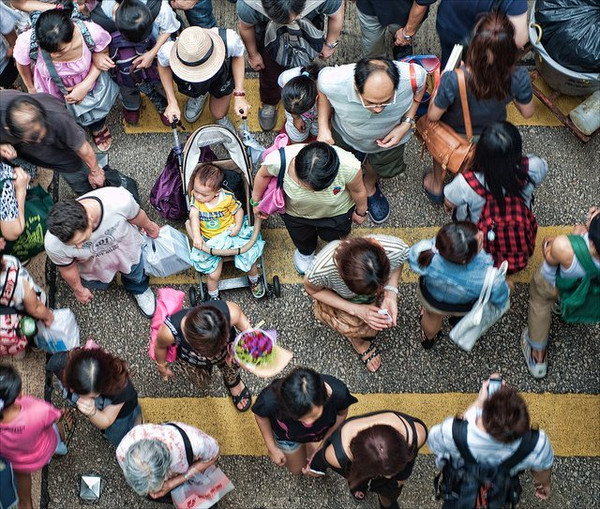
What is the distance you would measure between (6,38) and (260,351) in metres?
3.42

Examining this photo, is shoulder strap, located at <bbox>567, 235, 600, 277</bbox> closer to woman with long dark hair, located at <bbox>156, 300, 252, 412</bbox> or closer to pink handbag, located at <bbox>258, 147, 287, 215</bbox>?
pink handbag, located at <bbox>258, 147, 287, 215</bbox>

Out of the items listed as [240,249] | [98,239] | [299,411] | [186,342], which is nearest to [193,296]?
[240,249]

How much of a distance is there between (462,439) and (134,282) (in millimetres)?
2664

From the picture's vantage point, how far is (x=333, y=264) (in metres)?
4.11

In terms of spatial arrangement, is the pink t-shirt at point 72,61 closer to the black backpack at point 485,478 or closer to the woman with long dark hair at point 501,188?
the woman with long dark hair at point 501,188

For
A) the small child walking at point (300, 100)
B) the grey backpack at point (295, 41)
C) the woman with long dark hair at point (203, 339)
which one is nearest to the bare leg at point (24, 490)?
the woman with long dark hair at point (203, 339)

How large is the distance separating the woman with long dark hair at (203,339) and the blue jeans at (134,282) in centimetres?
75

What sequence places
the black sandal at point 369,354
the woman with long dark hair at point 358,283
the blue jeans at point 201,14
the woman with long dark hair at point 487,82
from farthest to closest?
the blue jeans at point 201,14
the black sandal at point 369,354
the woman with long dark hair at point 487,82
the woman with long dark hair at point 358,283

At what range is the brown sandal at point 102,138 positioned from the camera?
5797 millimetres

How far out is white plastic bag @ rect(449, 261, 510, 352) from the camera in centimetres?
403

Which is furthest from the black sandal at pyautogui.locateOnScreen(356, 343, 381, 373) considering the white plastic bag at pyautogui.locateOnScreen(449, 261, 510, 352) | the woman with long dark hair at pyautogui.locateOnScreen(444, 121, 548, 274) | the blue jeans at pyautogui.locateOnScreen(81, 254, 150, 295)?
the blue jeans at pyautogui.locateOnScreen(81, 254, 150, 295)

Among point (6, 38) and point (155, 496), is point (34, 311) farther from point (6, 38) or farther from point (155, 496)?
point (6, 38)

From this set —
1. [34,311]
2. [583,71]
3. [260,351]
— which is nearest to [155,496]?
[260,351]

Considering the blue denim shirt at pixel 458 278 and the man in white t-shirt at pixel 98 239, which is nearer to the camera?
the blue denim shirt at pixel 458 278
